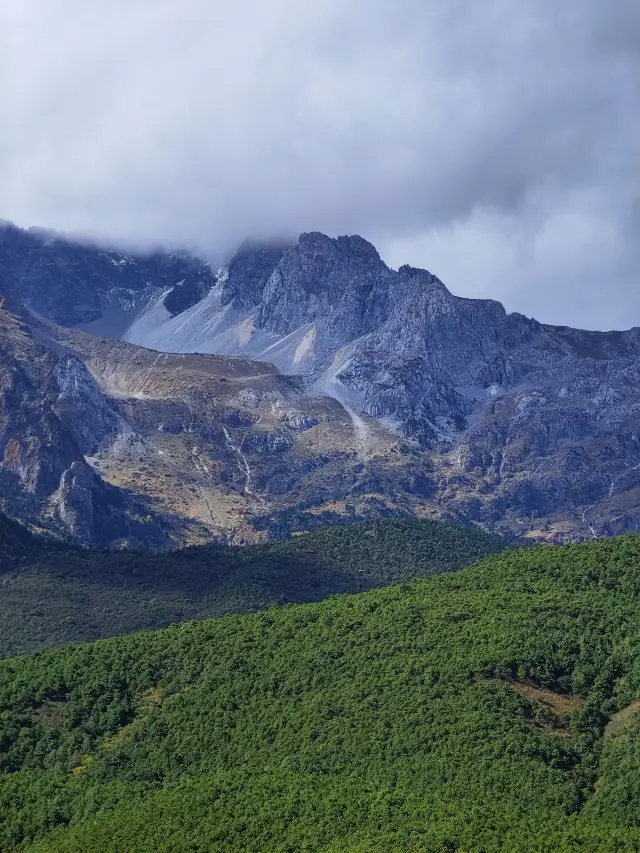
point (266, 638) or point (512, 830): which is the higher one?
point (266, 638)

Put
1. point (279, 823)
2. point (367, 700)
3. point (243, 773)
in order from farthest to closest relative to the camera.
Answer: point (367, 700) < point (243, 773) < point (279, 823)

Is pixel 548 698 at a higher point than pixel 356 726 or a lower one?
higher

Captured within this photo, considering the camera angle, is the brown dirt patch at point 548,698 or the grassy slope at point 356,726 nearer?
the grassy slope at point 356,726

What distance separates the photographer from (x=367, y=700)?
156 meters

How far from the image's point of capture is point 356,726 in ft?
496

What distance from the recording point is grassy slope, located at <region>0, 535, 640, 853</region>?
4990 inches

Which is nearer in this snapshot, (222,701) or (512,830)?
(512,830)

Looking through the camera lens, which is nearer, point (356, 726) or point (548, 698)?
point (356, 726)

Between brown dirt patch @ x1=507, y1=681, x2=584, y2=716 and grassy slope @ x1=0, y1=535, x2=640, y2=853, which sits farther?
brown dirt patch @ x1=507, y1=681, x2=584, y2=716

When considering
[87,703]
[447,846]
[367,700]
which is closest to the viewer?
[447,846]

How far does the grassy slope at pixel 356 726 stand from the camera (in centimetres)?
12675

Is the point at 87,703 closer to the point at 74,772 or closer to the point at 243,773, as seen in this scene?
the point at 74,772

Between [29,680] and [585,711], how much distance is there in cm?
6557

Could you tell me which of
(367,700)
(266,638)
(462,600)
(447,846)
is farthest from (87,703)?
(447,846)
